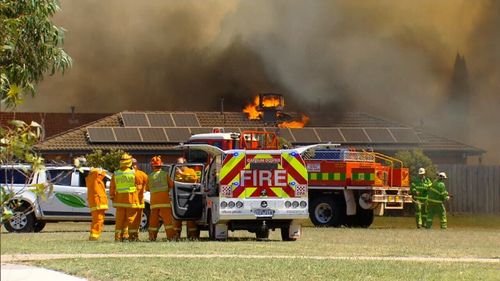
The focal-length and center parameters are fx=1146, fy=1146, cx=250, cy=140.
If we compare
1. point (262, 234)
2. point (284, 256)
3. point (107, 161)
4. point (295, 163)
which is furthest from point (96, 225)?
point (107, 161)

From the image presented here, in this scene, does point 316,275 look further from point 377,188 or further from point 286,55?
point 286,55

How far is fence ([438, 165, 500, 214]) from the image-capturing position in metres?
41.5

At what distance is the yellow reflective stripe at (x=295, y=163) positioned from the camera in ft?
76.7

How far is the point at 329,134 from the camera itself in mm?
47406

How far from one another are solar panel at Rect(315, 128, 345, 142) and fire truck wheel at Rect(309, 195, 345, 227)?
15449 mm

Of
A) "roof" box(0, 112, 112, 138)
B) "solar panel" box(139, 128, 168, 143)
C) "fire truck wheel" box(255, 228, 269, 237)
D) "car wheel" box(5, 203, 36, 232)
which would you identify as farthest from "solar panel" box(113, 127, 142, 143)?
"fire truck wheel" box(255, 228, 269, 237)

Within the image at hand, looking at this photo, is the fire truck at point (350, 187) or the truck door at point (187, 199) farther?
the fire truck at point (350, 187)

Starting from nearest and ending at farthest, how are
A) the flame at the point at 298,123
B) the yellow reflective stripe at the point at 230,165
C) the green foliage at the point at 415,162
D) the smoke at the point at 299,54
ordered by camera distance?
1. the yellow reflective stripe at the point at 230,165
2. the smoke at the point at 299,54
3. the green foliage at the point at 415,162
4. the flame at the point at 298,123

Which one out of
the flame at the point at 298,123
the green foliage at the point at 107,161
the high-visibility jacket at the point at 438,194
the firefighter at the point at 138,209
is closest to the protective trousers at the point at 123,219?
the firefighter at the point at 138,209

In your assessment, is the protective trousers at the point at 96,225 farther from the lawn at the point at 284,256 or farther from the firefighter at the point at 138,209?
the firefighter at the point at 138,209

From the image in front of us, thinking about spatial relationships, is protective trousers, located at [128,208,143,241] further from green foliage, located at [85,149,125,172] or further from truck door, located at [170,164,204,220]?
green foliage, located at [85,149,125,172]

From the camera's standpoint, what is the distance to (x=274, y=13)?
38.3 meters

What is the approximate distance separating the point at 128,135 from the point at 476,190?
1548 centimetres

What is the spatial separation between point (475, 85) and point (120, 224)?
17.8 meters
